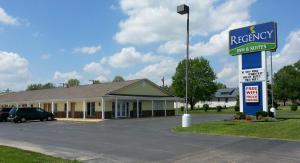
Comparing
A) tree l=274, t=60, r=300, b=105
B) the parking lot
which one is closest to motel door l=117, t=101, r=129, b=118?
the parking lot

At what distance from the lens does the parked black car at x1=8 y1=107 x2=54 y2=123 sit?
133 feet

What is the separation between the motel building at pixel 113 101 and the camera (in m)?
43.6

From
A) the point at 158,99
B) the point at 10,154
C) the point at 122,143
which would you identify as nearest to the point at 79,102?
the point at 158,99

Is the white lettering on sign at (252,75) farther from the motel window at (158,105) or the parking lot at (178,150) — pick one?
the motel window at (158,105)

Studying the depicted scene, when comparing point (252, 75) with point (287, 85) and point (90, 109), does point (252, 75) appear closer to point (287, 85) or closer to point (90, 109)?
point (90, 109)

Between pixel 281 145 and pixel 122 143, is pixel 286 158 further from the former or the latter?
pixel 122 143

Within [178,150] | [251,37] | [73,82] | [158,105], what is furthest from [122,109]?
[73,82]

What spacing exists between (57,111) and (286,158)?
41656mm

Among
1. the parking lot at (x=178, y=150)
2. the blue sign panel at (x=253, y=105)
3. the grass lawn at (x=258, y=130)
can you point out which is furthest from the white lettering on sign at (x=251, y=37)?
the parking lot at (x=178, y=150)

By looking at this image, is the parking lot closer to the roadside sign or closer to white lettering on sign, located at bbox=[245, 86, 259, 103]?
white lettering on sign, located at bbox=[245, 86, 259, 103]

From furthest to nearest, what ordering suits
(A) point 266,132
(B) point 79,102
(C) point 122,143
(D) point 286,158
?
(B) point 79,102, (A) point 266,132, (C) point 122,143, (D) point 286,158

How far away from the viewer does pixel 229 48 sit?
28906 mm

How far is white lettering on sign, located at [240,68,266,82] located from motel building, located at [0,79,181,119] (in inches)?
714

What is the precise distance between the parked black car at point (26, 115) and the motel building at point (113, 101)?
4.30 metres
